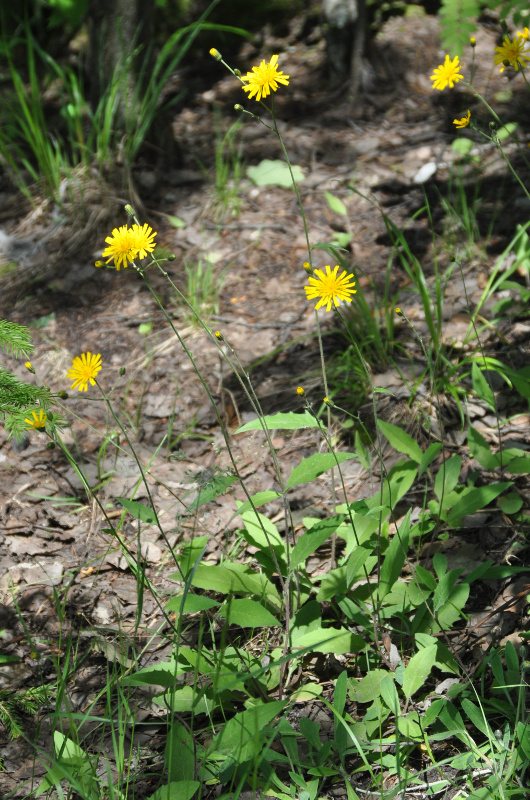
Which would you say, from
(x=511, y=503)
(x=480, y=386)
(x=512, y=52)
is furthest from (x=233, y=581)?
(x=512, y=52)

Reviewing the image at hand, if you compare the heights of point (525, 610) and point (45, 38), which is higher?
point (45, 38)

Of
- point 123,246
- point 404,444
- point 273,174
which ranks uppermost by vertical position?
point 123,246

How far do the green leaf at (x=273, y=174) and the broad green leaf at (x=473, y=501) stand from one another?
2.24 metres

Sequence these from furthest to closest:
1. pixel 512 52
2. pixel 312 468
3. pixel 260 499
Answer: pixel 512 52
pixel 260 499
pixel 312 468

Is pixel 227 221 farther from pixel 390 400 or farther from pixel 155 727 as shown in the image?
pixel 155 727

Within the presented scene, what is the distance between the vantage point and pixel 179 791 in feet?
4.55

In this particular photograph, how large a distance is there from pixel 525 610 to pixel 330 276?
1.01 m

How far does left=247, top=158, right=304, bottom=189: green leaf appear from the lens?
142 inches

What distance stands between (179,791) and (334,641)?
1.72 feet

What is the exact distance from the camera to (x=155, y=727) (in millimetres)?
1772

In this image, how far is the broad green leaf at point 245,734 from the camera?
139 cm

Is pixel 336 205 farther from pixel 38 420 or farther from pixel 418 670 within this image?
pixel 418 670

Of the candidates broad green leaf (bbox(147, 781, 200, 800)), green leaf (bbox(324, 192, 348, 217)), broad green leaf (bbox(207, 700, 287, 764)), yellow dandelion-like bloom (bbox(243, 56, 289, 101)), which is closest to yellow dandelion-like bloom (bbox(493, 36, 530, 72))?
yellow dandelion-like bloom (bbox(243, 56, 289, 101))

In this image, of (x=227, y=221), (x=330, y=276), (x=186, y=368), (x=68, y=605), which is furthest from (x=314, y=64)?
(x=68, y=605)
